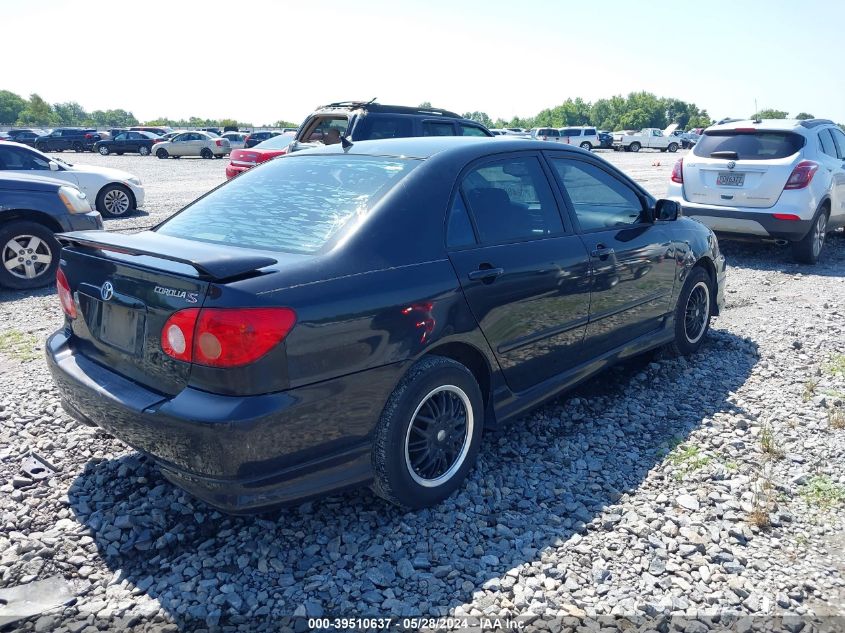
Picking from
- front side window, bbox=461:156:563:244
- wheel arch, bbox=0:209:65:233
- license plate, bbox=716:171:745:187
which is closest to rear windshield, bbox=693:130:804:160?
license plate, bbox=716:171:745:187

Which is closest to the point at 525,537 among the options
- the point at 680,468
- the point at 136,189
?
the point at 680,468

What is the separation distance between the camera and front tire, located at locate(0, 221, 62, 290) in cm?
748

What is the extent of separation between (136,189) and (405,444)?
39.9 feet

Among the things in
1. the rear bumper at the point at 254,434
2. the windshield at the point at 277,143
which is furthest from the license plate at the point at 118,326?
the windshield at the point at 277,143

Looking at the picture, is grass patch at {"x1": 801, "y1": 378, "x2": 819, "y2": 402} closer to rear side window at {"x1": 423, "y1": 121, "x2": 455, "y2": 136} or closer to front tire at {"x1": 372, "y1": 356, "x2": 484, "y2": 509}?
front tire at {"x1": 372, "y1": 356, "x2": 484, "y2": 509}

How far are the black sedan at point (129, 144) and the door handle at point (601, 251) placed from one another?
1749 inches

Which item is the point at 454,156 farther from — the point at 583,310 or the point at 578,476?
the point at 578,476

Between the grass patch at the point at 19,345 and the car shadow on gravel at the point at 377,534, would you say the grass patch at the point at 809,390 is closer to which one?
the car shadow on gravel at the point at 377,534

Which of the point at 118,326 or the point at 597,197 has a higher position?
the point at 597,197

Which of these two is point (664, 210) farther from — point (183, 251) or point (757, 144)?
point (757, 144)

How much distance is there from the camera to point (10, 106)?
146 metres

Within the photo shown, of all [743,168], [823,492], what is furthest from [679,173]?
[823,492]

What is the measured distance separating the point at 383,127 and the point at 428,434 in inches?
335

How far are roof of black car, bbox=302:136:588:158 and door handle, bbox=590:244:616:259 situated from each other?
0.68 metres
